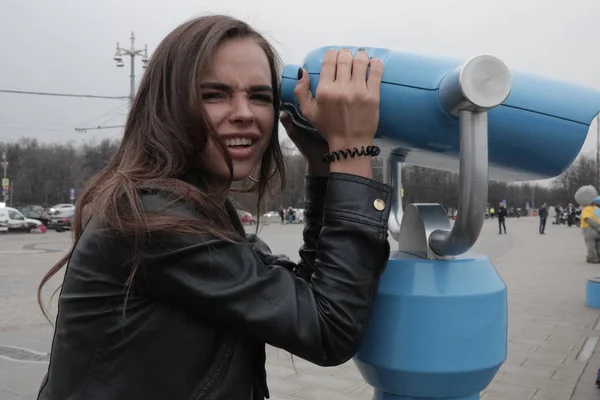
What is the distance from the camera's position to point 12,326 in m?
5.06

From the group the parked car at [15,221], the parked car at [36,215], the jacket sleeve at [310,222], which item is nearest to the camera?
the jacket sleeve at [310,222]

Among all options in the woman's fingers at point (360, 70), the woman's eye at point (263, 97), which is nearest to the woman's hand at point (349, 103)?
the woman's fingers at point (360, 70)

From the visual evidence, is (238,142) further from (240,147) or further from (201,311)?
(201,311)

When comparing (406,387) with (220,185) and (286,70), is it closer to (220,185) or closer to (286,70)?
(220,185)

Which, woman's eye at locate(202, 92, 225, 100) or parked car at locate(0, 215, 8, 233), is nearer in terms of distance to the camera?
woman's eye at locate(202, 92, 225, 100)

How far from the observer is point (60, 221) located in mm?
22297

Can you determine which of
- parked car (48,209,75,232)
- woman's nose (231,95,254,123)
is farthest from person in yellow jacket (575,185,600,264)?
parked car (48,209,75,232)

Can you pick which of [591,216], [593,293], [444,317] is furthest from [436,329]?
[591,216]

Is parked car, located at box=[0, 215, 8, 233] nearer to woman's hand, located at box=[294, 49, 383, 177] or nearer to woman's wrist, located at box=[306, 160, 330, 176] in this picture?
woman's wrist, located at box=[306, 160, 330, 176]

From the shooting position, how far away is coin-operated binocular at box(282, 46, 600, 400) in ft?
3.25

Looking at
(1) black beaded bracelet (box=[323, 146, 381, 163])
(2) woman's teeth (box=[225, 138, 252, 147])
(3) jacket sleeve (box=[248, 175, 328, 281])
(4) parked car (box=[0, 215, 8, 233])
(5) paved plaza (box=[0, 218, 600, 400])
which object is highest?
(2) woman's teeth (box=[225, 138, 252, 147])

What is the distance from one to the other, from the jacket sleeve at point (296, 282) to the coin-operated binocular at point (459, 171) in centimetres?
15

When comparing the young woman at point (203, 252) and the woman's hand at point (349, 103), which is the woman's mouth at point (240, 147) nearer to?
the young woman at point (203, 252)

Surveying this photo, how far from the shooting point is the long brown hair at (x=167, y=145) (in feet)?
2.89
